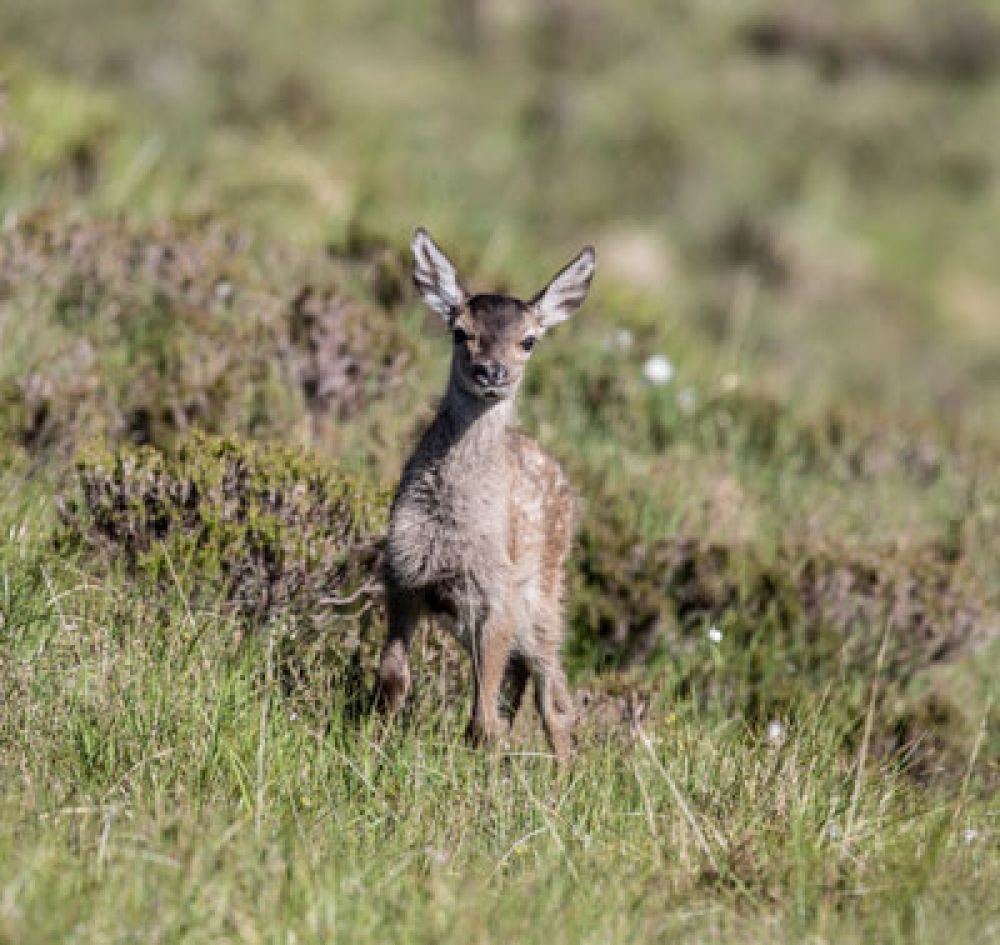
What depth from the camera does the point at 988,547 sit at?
10688mm

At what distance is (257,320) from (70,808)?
5090 mm

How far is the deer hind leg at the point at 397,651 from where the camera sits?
6.67 meters

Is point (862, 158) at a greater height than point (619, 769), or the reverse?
point (862, 158)

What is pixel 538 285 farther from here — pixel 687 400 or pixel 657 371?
pixel 657 371

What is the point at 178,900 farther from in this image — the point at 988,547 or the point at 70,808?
the point at 988,547

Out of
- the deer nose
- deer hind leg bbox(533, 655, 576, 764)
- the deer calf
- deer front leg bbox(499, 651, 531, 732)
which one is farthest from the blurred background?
the deer nose

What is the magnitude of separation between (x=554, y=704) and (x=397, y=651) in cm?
86

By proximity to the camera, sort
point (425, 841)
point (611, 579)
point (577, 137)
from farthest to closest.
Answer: point (577, 137)
point (611, 579)
point (425, 841)

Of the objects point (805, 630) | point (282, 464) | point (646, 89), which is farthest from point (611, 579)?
point (646, 89)

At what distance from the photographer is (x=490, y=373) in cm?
668

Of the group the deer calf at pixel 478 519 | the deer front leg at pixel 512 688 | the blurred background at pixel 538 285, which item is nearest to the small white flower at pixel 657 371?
the blurred background at pixel 538 285

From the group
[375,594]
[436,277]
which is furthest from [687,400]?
[436,277]

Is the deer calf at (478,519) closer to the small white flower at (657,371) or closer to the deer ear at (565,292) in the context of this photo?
the deer ear at (565,292)

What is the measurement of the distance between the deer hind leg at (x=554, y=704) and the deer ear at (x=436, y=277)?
4.57 feet
